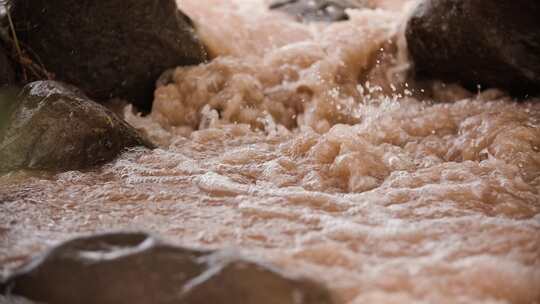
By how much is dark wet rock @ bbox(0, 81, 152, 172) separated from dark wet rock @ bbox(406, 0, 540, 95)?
3.00m

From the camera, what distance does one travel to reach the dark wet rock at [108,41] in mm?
4852

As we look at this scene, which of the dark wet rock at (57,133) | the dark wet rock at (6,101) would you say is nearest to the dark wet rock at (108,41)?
the dark wet rock at (6,101)

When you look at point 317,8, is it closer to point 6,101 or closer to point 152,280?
point 6,101

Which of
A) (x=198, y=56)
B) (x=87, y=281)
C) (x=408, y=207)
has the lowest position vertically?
(x=408, y=207)

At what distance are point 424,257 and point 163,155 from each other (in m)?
2.20

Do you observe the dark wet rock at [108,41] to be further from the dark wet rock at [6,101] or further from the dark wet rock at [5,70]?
the dark wet rock at [6,101]

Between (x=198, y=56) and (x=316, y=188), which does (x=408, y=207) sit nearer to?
(x=316, y=188)

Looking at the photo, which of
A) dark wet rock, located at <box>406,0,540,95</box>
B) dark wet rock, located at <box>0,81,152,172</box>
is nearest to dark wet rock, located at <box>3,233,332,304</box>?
dark wet rock, located at <box>0,81,152,172</box>

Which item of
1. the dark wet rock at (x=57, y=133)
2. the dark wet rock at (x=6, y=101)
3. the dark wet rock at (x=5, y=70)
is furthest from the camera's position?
the dark wet rock at (x=5, y=70)

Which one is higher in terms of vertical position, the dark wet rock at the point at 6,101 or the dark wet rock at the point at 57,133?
the dark wet rock at the point at 6,101

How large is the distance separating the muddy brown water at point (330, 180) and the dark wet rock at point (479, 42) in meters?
0.20

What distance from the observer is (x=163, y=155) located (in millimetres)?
4012

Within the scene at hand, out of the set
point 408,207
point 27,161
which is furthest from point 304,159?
point 27,161

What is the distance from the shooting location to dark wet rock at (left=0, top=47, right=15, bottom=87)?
4.34 metres
